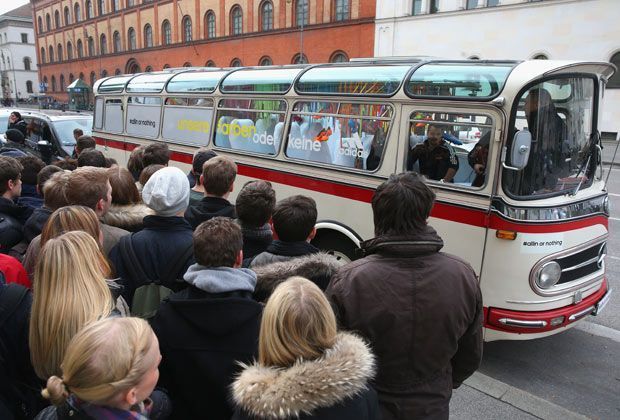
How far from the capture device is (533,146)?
13.1 feet

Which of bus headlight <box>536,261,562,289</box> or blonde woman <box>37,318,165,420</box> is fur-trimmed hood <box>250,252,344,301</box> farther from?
bus headlight <box>536,261,562,289</box>

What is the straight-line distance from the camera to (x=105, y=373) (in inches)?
55.7

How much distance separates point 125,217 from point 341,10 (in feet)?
109

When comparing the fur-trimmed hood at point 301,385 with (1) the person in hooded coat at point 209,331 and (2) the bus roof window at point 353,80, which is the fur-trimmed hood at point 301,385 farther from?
(2) the bus roof window at point 353,80

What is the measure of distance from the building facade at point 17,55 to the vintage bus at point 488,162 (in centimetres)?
9572

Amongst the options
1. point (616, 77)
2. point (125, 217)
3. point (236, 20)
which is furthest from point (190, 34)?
point (125, 217)

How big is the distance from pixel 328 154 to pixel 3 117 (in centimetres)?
1206

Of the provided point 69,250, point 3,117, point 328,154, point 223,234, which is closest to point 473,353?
point 223,234

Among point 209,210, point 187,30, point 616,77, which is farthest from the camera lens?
point 187,30

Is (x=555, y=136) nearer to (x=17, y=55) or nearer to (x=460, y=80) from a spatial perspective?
(x=460, y=80)

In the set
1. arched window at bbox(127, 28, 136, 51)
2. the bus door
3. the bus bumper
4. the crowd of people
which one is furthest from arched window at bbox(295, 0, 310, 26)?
the crowd of people

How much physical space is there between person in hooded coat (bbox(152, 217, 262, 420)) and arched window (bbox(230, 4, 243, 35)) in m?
41.1

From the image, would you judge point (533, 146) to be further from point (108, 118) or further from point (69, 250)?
point (108, 118)

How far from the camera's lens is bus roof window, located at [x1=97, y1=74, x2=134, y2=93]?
35.0ft
